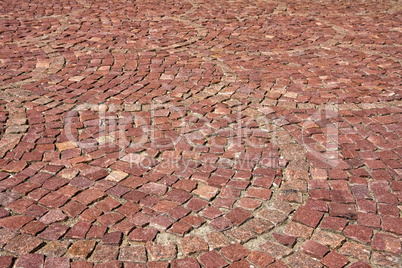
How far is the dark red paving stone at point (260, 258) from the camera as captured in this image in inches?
111

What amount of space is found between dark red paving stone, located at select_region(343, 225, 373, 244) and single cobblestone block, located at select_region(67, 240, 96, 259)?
1765 mm

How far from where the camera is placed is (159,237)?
3.04 m

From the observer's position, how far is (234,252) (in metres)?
2.92

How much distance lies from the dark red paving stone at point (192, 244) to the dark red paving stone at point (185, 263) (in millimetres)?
66

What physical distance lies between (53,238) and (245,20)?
20.7 feet

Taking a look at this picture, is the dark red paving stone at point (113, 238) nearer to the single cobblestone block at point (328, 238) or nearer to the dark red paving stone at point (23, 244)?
the dark red paving stone at point (23, 244)

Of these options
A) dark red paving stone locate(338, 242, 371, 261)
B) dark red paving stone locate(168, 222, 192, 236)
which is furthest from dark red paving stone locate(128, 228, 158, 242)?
dark red paving stone locate(338, 242, 371, 261)

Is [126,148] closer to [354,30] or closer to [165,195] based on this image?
[165,195]

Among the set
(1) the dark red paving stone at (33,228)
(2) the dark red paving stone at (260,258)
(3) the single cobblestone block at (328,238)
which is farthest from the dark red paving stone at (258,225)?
(1) the dark red paving stone at (33,228)

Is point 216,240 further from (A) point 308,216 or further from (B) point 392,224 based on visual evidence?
(B) point 392,224

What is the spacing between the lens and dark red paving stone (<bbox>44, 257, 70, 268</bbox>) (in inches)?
109

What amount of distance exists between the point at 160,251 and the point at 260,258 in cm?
67

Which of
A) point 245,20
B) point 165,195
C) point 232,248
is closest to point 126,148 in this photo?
point 165,195

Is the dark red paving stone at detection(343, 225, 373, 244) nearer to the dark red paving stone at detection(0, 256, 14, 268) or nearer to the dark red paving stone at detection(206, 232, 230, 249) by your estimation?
the dark red paving stone at detection(206, 232, 230, 249)
